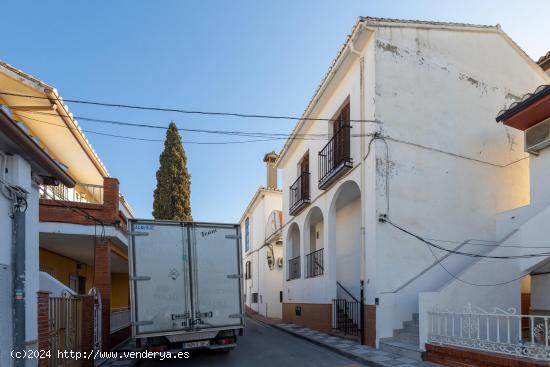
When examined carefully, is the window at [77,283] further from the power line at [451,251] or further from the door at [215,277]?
the power line at [451,251]

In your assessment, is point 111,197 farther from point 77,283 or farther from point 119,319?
point 77,283

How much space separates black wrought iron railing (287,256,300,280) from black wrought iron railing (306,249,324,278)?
1.41 metres

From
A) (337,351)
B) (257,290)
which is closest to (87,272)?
(257,290)

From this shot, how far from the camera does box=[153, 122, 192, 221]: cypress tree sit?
66.9 ft

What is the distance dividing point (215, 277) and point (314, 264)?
7669 mm

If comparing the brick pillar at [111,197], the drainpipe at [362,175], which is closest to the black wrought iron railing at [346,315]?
the drainpipe at [362,175]

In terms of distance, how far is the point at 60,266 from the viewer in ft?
47.5

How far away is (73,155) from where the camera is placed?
12.7 meters

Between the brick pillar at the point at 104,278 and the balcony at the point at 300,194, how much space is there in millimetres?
7469

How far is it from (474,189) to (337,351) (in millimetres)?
5489

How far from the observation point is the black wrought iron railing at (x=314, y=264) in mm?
14863

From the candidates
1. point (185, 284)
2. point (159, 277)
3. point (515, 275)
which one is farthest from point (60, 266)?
point (515, 275)

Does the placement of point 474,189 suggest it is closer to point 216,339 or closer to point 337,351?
point 337,351

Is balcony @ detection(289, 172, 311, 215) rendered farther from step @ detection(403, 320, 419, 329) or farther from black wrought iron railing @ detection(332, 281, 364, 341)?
step @ detection(403, 320, 419, 329)
